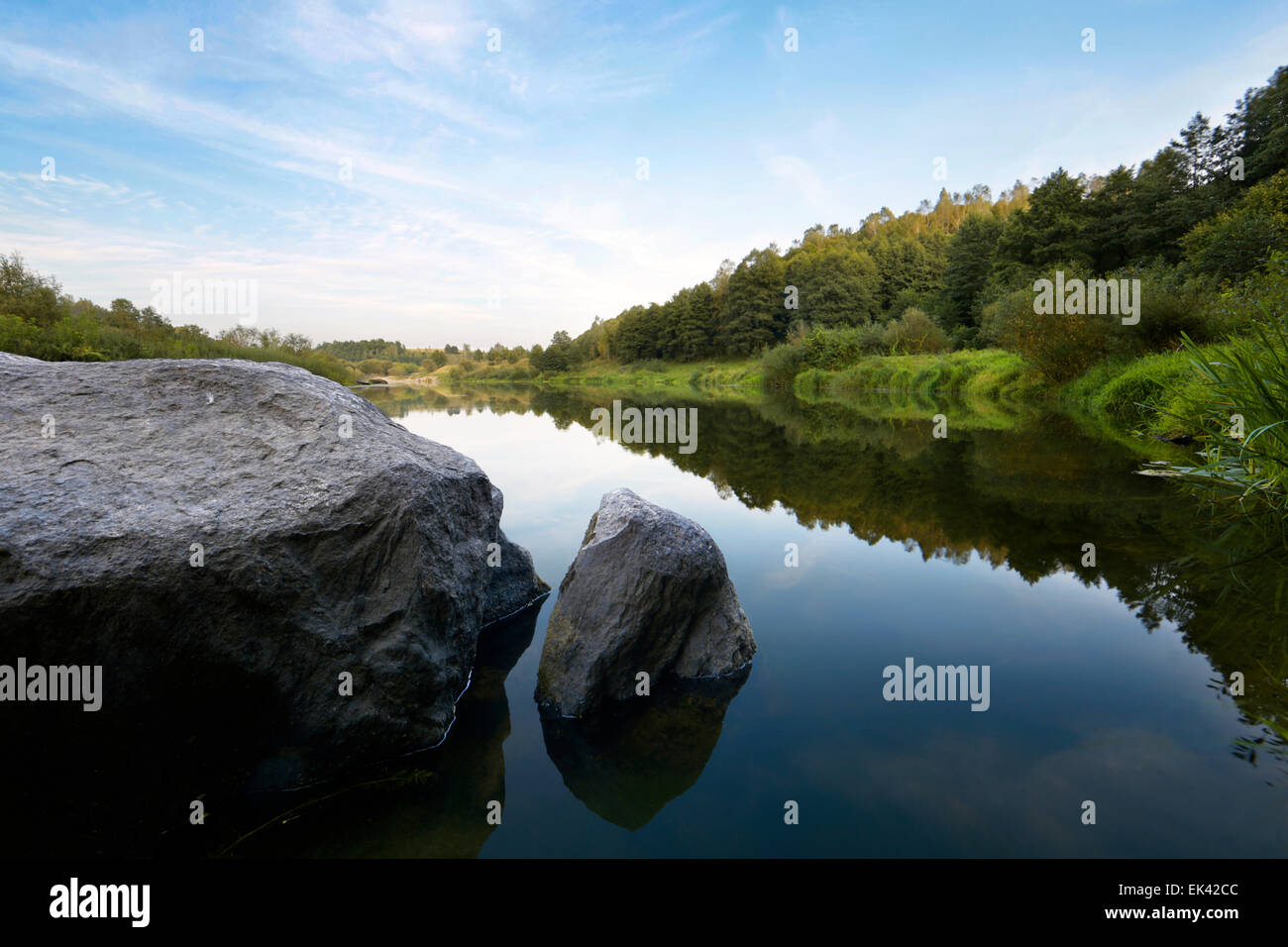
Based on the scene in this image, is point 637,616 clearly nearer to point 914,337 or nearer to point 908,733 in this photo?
point 908,733

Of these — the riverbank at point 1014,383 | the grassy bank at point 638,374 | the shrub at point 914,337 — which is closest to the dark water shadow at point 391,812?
the riverbank at point 1014,383

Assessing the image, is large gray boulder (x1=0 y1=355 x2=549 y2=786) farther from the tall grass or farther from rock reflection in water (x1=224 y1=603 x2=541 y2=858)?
the tall grass

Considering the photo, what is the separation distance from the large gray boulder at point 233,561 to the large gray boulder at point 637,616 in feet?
2.48

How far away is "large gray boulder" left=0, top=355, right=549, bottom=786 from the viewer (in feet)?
9.00

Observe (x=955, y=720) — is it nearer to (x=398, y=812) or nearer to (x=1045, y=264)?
(x=398, y=812)

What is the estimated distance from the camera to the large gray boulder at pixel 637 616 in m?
4.07

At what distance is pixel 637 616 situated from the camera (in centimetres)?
416

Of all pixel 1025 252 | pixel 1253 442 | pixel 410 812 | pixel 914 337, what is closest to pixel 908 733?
pixel 410 812

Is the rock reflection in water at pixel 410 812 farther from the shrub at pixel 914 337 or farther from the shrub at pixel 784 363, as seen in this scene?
the shrub at pixel 784 363

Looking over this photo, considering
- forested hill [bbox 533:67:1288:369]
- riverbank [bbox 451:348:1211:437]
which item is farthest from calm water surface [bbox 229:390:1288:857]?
forested hill [bbox 533:67:1288:369]

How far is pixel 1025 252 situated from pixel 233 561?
5460cm
